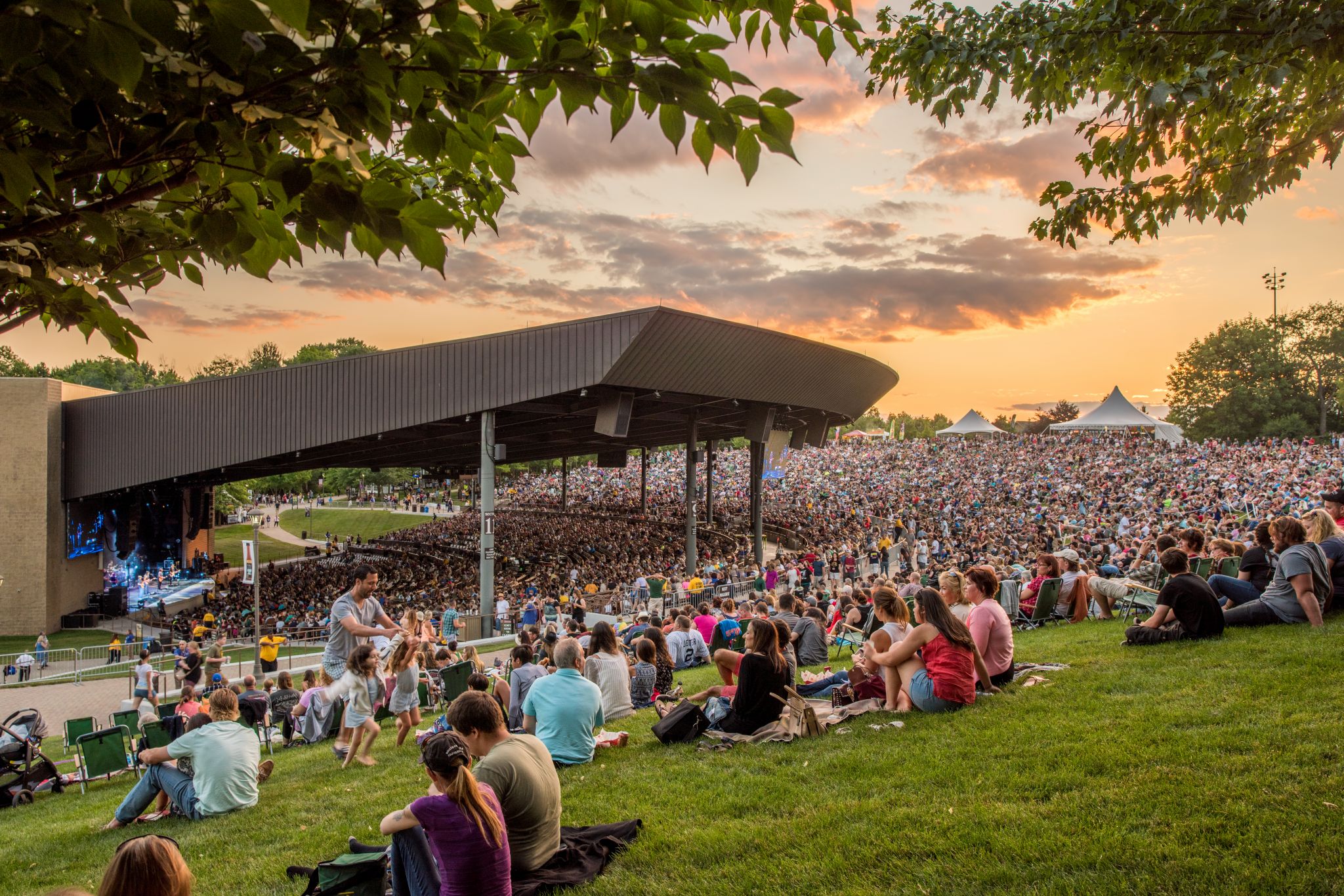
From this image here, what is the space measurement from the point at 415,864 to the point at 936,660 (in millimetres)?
4641

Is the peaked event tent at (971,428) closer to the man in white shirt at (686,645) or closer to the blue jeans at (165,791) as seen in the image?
the man in white shirt at (686,645)

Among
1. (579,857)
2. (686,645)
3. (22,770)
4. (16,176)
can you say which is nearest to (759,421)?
(686,645)

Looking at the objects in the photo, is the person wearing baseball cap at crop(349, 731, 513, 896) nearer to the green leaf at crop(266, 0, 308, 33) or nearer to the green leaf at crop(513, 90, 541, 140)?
the green leaf at crop(513, 90, 541, 140)

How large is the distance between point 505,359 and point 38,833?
18.1m

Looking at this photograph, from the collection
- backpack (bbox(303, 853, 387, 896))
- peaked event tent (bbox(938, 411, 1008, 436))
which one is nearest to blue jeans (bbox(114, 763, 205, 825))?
backpack (bbox(303, 853, 387, 896))

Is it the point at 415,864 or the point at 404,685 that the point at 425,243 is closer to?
the point at 415,864

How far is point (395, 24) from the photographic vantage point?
6.45 ft

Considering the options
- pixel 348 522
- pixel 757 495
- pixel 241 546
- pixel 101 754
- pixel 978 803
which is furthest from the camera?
pixel 348 522

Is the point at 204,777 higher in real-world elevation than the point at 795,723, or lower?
lower

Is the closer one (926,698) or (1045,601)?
(926,698)

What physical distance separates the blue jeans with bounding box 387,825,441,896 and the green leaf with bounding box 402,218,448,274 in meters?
2.95

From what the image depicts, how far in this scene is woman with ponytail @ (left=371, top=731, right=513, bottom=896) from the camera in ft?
12.2

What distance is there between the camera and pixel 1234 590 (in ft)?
29.0

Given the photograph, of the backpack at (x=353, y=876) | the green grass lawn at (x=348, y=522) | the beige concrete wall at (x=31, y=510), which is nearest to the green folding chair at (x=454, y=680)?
the backpack at (x=353, y=876)
